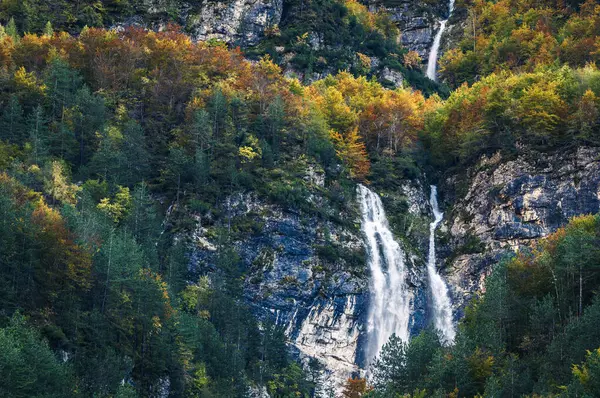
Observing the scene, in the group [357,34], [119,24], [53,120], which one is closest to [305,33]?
[357,34]

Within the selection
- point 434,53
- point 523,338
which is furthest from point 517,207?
point 434,53

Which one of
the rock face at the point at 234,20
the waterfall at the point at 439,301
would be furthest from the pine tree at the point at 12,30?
the waterfall at the point at 439,301

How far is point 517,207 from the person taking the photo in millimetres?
92500

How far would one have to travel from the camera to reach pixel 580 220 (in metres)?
70.3

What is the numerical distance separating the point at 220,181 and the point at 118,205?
12.9 m

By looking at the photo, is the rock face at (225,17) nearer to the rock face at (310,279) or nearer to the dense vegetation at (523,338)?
the rock face at (310,279)

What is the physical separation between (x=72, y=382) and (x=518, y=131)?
57.2 metres

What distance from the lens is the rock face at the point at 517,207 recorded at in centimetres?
9044

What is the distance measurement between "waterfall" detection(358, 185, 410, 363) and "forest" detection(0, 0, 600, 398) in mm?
4730

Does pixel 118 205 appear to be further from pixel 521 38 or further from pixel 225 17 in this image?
pixel 521 38

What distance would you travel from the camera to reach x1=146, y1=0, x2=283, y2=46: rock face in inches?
5059

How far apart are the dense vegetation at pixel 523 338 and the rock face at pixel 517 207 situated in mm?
20468

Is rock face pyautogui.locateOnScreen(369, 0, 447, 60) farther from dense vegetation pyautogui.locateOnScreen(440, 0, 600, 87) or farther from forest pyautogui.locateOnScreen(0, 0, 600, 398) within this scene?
forest pyautogui.locateOnScreen(0, 0, 600, 398)

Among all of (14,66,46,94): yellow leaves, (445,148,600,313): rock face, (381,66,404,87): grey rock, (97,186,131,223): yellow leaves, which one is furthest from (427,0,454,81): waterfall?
(97,186,131,223): yellow leaves
